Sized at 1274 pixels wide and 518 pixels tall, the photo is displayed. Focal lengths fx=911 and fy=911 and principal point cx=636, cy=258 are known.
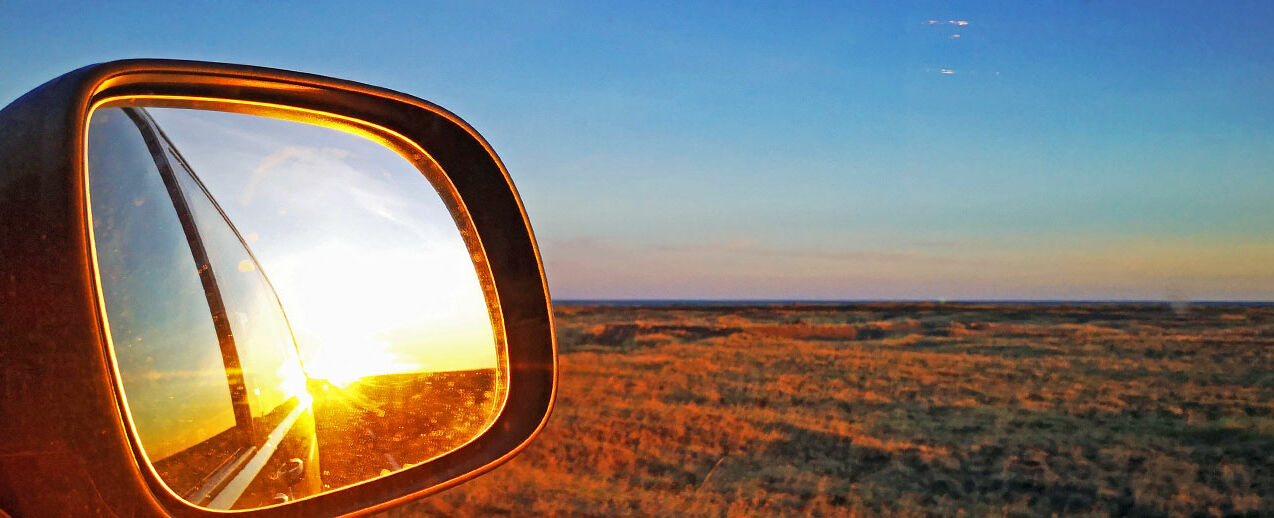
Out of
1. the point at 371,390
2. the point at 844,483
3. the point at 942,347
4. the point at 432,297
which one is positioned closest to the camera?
the point at 371,390

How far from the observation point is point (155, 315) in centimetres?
148

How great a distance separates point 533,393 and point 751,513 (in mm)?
6375

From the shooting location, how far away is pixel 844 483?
370 inches

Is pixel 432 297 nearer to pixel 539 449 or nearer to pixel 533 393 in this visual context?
pixel 533 393

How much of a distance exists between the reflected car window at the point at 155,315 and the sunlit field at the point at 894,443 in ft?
20.0

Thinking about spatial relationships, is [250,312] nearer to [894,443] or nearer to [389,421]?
[389,421]

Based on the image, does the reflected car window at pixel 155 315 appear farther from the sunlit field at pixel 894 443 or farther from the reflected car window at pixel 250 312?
the sunlit field at pixel 894 443

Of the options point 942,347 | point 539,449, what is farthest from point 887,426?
point 942,347

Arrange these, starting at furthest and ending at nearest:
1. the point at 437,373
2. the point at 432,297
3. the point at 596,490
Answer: the point at 596,490
the point at 432,297
the point at 437,373

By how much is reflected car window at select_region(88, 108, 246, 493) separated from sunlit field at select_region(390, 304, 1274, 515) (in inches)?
239

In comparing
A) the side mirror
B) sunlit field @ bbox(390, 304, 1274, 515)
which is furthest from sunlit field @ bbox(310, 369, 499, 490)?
sunlit field @ bbox(390, 304, 1274, 515)

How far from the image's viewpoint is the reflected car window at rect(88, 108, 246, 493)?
1.25 meters

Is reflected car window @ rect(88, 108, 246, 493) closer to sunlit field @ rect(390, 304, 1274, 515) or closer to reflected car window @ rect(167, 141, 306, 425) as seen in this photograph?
reflected car window @ rect(167, 141, 306, 425)

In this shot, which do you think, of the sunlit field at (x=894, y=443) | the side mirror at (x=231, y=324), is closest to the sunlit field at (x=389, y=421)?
the side mirror at (x=231, y=324)
